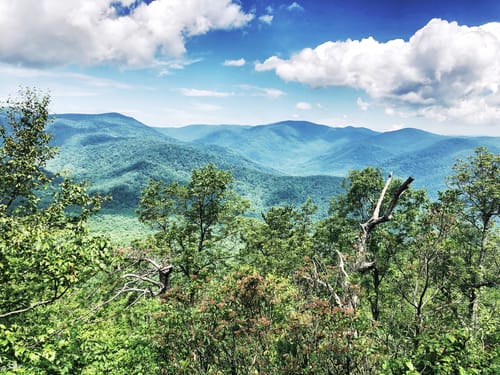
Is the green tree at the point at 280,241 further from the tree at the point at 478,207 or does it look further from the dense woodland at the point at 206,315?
the tree at the point at 478,207

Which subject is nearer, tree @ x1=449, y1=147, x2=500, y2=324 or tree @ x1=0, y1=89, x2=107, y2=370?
tree @ x1=0, y1=89, x2=107, y2=370

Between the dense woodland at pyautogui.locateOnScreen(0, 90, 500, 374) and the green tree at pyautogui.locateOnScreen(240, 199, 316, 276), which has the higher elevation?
the dense woodland at pyautogui.locateOnScreen(0, 90, 500, 374)

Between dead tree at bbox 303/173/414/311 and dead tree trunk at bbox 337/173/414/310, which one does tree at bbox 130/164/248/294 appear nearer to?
dead tree at bbox 303/173/414/311

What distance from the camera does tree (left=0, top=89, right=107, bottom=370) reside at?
5.75 m

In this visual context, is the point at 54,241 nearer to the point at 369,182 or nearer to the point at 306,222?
the point at 369,182

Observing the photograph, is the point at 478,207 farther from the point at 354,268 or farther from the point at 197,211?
the point at 197,211

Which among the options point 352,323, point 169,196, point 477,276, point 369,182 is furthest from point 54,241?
point 477,276

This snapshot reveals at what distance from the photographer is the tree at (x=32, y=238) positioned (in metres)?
5.75

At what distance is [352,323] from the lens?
20.0ft

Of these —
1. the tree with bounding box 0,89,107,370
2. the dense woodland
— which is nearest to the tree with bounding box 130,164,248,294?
the dense woodland

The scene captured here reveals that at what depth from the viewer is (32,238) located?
6039 millimetres

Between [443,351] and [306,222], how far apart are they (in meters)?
29.3

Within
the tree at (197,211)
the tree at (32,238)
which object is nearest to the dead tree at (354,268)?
the tree at (32,238)

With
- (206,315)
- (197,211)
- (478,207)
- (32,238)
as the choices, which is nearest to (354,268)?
(206,315)
